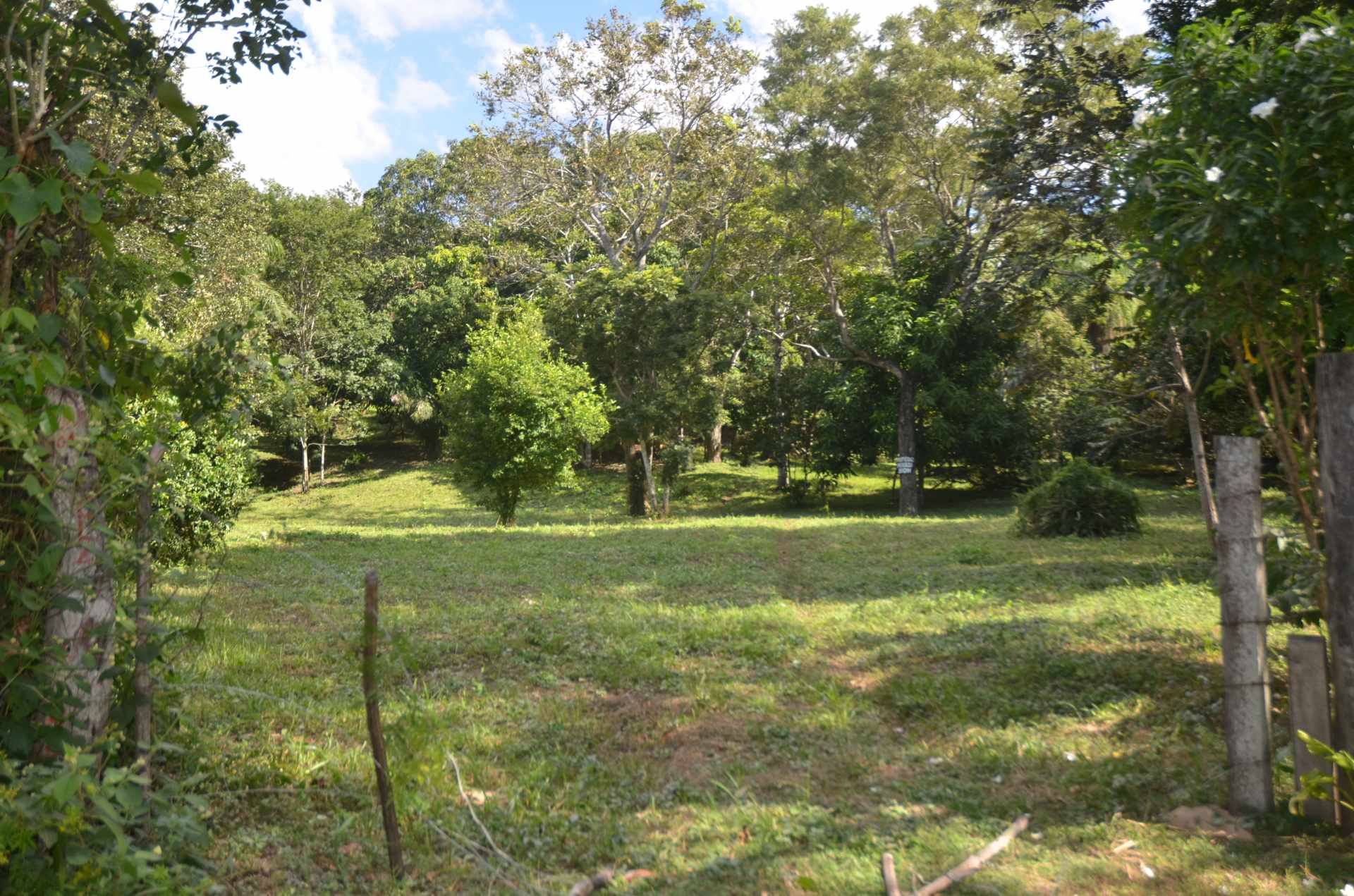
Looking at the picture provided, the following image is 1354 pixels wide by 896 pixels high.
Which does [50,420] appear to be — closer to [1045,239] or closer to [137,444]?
[137,444]

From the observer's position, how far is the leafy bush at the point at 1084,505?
14.7 meters

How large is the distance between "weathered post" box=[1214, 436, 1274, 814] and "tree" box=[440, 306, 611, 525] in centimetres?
1632

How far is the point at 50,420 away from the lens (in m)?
2.64

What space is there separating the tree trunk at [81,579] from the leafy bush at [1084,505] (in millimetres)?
13871

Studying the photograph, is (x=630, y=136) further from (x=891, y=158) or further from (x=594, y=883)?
(x=594, y=883)

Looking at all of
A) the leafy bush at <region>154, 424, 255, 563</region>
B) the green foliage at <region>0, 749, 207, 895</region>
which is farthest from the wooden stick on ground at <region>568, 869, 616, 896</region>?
the leafy bush at <region>154, 424, 255, 563</region>

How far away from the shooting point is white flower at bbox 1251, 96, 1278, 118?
4.28 metres

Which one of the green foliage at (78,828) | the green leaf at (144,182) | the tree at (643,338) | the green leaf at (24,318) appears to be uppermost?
the tree at (643,338)

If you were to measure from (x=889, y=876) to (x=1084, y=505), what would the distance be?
12264 mm

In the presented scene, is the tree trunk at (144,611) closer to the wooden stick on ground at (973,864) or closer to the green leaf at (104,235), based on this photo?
the green leaf at (104,235)

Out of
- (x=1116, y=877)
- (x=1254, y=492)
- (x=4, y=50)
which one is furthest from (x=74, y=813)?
(x=1254, y=492)

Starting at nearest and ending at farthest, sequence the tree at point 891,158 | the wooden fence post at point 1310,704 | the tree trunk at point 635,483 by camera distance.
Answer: the wooden fence post at point 1310,704 → the tree at point 891,158 → the tree trunk at point 635,483

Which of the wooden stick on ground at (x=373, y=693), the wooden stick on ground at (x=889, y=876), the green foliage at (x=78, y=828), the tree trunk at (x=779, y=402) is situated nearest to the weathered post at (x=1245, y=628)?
the wooden stick on ground at (x=889, y=876)

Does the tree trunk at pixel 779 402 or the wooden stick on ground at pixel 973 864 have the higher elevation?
the tree trunk at pixel 779 402
